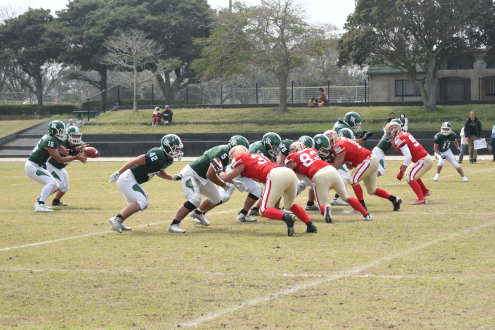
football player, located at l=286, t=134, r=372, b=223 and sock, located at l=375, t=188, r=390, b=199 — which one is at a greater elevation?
football player, located at l=286, t=134, r=372, b=223

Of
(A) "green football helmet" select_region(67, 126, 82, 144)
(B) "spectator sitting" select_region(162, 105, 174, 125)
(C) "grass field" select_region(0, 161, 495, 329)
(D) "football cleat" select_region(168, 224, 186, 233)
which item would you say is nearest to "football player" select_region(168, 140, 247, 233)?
(D) "football cleat" select_region(168, 224, 186, 233)

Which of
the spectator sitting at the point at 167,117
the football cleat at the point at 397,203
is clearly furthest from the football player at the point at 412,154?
the spectator sitting at the point at 167,117

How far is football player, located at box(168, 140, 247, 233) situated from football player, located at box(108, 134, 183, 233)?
323 millimetres

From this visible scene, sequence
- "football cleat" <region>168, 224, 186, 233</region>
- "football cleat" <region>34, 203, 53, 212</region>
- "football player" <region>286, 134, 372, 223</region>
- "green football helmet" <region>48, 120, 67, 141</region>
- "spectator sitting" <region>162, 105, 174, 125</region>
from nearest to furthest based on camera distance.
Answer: "football cleat" <region>168, 224, 186, 233</region>, "football player" <region>286, 134, 372, 223</region>, "football cleat" <region>34, 203, 53, 212</region>, "green football helmet" <region>48, 120, 67, 141</region>, "spectator sitting" <region>162, 105, 174, 125</region>

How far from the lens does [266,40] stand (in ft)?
143

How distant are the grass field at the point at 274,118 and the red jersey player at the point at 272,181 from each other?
29.5 metres

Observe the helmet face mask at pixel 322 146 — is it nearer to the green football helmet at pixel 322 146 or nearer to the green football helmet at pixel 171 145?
the green football helmet at pixel 322 146

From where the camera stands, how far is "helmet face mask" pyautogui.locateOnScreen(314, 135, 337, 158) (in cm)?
1145

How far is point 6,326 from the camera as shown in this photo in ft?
16.4

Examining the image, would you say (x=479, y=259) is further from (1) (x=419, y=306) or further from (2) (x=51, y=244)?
(2) (x=51, y=244)

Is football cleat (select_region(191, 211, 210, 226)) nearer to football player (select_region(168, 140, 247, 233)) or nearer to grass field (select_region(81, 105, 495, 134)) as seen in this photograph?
football player (select_region(168, 140, 247, 233))

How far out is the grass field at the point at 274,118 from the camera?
40.4m

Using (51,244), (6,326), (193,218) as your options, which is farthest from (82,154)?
(6,326)

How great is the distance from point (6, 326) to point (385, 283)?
3656 millimetres
